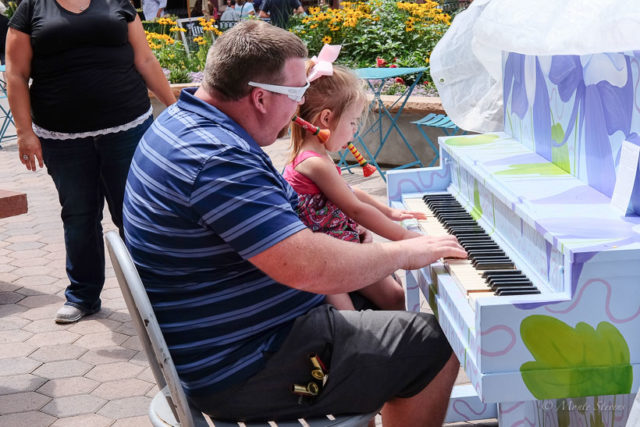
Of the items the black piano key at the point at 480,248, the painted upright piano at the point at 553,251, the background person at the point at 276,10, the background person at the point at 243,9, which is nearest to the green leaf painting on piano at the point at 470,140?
the painted upright piano at the point at 553,251

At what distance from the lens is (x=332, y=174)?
2.73 metres

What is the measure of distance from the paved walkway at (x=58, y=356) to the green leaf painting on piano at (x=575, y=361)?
1.81 m

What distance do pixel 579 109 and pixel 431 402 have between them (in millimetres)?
890

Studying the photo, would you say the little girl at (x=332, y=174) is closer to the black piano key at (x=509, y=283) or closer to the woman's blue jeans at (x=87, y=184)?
the black piano key at (x=509, y=283)

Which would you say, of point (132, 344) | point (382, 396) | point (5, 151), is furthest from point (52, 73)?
point (5, 151)

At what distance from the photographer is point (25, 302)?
443 centimetres

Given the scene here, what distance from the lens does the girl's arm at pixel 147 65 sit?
382 cm

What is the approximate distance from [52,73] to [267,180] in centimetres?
217

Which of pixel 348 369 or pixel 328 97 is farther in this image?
pixel 328 97

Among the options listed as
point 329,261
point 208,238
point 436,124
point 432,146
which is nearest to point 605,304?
point 329,261

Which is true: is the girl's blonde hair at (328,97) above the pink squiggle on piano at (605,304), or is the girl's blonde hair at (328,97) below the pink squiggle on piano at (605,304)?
above

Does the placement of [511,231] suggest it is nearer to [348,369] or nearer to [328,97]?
[348,369]

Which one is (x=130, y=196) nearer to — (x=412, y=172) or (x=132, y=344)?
(x=412, y=172)

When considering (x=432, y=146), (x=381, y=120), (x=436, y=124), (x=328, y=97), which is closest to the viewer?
(x=328, y=97)
